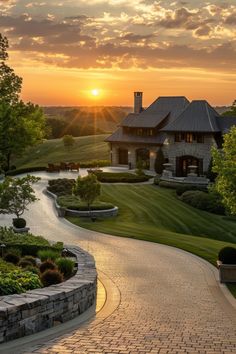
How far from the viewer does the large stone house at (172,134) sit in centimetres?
6388

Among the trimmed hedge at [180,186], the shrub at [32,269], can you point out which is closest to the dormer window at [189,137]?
the trimmed hedge at [180,186]

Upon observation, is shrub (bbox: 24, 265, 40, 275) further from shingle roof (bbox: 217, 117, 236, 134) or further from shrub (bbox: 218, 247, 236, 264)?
shingle roof (bbox: 217, 117, 236, 134)

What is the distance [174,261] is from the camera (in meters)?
25.8

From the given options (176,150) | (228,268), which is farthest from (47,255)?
(176,150)

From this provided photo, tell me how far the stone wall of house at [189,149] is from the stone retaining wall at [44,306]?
47014 mm

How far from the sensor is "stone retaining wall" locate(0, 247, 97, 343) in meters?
13.3

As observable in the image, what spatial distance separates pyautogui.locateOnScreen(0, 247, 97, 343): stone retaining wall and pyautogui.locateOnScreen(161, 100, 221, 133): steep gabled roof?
1866 inches

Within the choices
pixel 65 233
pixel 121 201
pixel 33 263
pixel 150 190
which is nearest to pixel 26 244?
pixel 33 263

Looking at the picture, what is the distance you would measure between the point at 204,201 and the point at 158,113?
89.0 feet

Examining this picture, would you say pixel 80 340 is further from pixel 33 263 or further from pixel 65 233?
pixel 65 233

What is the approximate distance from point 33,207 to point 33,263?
73.7 feet

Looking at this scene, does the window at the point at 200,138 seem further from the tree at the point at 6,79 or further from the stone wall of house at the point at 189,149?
the tree at the point at 6,79

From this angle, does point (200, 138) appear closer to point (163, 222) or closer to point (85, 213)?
point (163, 222)

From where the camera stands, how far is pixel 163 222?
4259 cm
